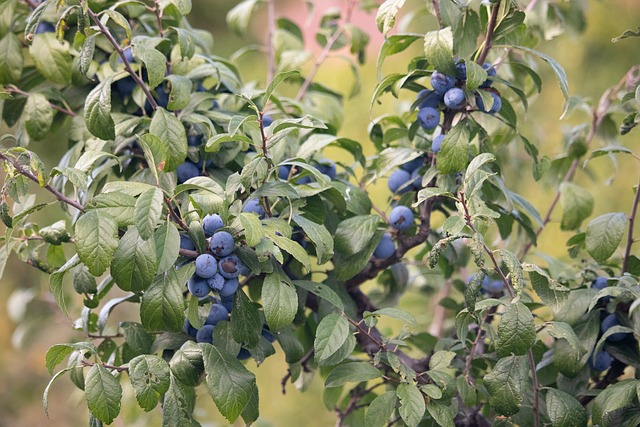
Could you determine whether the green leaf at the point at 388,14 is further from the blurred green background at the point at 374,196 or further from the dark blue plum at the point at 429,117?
the blurred green background at the point at 374,196

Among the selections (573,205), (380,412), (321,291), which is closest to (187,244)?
(321,291)

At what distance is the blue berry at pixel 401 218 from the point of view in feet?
2.70

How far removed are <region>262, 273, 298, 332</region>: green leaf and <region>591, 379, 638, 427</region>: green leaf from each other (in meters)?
0.30

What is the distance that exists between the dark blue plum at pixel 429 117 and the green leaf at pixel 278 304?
246mm

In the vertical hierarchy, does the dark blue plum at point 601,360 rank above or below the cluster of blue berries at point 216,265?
below

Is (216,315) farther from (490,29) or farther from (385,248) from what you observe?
(490,29)

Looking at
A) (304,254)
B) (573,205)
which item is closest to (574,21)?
(573,205)

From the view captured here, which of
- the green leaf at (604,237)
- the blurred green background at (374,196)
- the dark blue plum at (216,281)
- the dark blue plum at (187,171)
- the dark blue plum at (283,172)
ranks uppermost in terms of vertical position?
the green leaf at (604,237)

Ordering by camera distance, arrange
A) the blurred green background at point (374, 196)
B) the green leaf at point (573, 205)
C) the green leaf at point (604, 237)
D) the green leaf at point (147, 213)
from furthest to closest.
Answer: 1. the blurred green background at point (374, 196)
2. the green leaf at point (573, 205)
3. the green leaf at point (604, 237)
4. the green leaf at point (147, 213)

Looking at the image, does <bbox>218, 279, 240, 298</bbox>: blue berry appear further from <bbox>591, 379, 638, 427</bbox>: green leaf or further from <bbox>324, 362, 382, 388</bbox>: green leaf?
<bbox>591, 379, 638, 427</bbox>: green leaf

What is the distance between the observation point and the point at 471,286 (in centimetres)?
68

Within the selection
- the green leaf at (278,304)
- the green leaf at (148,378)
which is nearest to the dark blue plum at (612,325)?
the green leaf at (278,304)

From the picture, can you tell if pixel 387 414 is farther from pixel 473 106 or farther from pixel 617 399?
pixel 473 106

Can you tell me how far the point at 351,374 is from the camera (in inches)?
28.6
